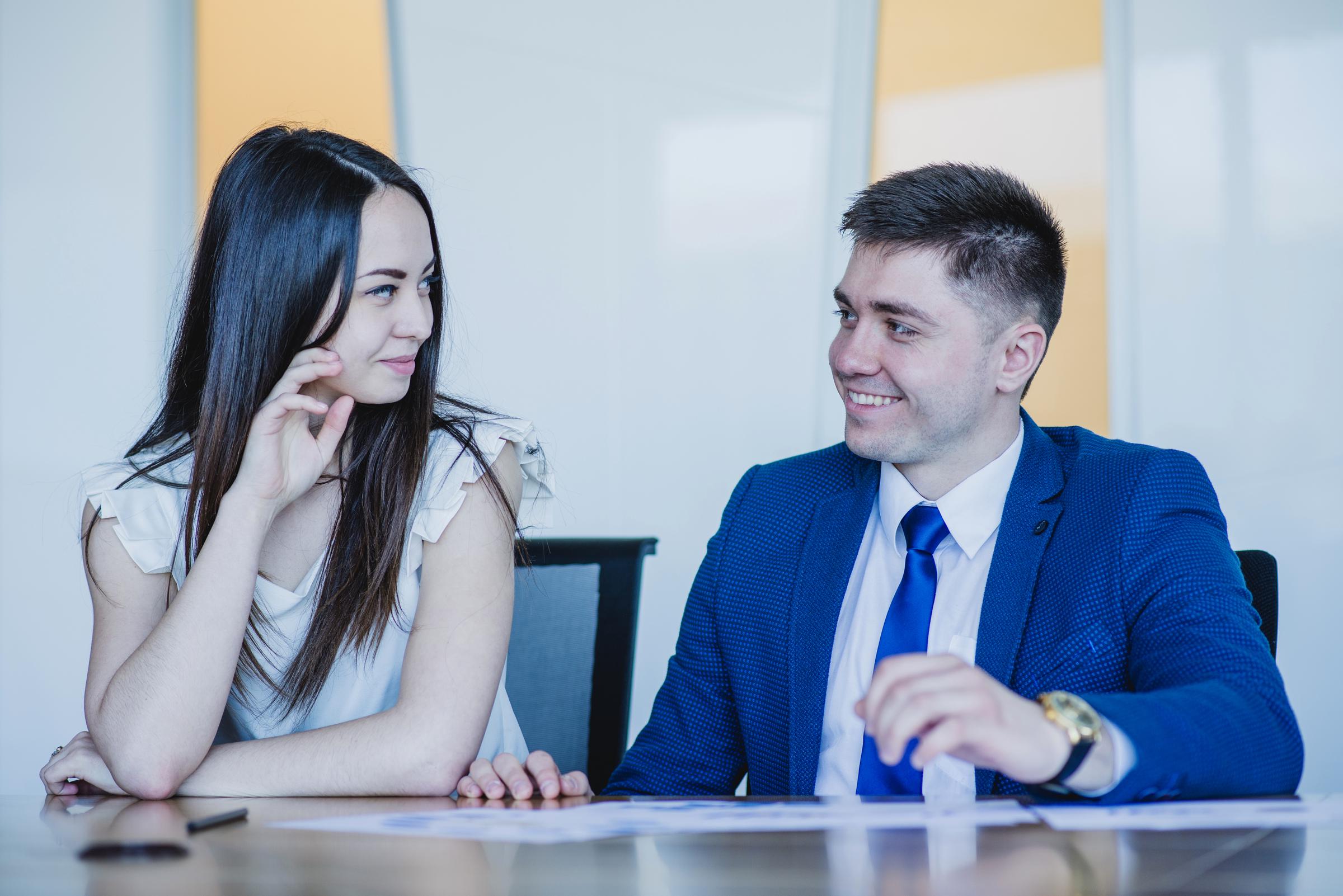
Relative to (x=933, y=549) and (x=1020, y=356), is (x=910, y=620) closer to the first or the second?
(x=933, y=549)

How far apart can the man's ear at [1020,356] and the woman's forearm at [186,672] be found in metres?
1.05

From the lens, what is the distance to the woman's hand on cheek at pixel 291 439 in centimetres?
150

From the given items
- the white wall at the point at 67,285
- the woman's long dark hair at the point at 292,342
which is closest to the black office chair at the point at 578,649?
the woman's long dark hair at the point at 292,342

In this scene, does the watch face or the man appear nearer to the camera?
the watch face

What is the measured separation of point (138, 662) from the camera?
142cm

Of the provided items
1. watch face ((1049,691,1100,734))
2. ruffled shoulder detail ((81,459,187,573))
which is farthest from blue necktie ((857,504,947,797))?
ruffled shoulder detail ((81,459,187,573))

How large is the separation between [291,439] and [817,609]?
747mm

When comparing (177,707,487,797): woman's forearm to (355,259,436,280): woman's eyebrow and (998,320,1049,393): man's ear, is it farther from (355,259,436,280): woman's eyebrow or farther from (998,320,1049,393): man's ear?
(998,320,1049,393): man's ear

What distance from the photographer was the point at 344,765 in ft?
4.40

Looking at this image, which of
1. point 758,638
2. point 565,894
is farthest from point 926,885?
point 758,638

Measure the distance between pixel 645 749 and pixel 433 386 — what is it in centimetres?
61

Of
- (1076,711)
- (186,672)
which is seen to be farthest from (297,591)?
(1076,711)

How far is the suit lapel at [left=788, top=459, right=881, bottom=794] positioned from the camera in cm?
160

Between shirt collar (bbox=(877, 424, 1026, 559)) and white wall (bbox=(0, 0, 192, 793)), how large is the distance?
2198 millimetres
